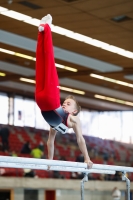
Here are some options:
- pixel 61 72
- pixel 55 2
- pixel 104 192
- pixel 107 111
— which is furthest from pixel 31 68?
pixel 107 111

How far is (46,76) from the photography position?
668cm

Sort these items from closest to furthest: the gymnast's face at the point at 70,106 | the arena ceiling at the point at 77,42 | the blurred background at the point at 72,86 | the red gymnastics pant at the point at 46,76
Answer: the red gymnastics pant at the point at 46,76
the gymnast's face at the point at 70,106
the arena ceiling at the point at 77,42
the blurred background at the point at 72,86

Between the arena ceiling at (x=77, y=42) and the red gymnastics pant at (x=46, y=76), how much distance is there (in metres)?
7.43

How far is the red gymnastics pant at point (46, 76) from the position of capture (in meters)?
6.68

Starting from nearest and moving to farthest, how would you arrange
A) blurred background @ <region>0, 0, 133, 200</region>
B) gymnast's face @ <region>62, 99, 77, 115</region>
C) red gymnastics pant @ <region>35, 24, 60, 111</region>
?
red gymnastics pant @ <region>35, 24, 60, 111</region>, gymnast's face @ <region>62, 99, 77, 115</region>, blurred background @ <region>0, 0, 133, 200</region>

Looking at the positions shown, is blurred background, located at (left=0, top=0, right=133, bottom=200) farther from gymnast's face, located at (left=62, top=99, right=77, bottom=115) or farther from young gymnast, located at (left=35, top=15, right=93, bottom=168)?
young gymnast, located at (left=35, top=15, right=93, bottom=168)

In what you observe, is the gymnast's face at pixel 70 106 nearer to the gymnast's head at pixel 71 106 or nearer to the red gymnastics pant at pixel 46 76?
the gymnast's head at pixel 71 106

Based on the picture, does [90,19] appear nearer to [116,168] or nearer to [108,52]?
[108,52]

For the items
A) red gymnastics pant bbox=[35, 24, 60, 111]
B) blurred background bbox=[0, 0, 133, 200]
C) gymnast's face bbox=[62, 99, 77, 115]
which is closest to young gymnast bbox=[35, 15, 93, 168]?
red gymnastics pant bbox=[35, 24, 60, 111]

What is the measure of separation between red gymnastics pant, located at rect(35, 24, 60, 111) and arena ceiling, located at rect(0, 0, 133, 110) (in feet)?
24.4

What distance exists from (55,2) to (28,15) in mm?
1296

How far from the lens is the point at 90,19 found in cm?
1555

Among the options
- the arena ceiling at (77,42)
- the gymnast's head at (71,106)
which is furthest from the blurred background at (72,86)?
the gymnast's head at (71,106)

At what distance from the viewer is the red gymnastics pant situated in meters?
Result: 6.68
